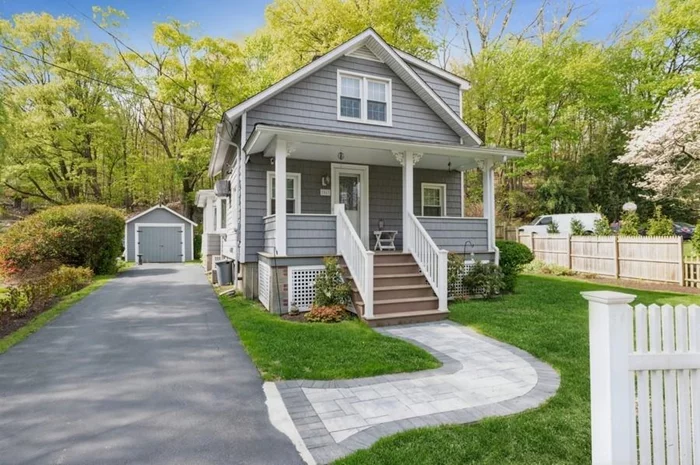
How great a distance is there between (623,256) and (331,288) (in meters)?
11.3

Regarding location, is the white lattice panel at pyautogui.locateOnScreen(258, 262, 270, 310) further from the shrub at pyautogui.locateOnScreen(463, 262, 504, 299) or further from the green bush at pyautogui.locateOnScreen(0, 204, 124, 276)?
the green bush at pyautogui.locateOnScreen(0, 204, 124, 276)

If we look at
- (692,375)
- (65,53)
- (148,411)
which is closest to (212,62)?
(65,53)

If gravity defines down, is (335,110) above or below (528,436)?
above

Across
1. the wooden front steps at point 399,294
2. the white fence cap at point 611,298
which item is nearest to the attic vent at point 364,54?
the wooden front steps at point 399,294

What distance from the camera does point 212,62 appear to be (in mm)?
23281

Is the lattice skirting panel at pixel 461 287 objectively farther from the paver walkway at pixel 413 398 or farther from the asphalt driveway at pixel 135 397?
the asphalt driveway at pixel 135 397

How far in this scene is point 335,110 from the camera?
10648mm

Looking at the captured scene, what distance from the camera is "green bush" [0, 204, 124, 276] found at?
12.8 metres

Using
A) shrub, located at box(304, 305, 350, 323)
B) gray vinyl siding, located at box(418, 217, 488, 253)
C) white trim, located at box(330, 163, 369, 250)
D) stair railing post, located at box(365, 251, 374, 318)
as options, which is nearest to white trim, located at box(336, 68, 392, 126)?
white trim, located at box(330, 163, 369, 250)

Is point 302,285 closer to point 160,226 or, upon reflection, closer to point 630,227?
point 630,227

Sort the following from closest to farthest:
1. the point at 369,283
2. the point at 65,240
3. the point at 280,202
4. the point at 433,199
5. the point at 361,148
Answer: the point at 369,283
the point at 280,202
the point at 361,148
the point at 433,199
the point at 65,240

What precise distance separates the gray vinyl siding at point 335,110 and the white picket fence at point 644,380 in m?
9.09

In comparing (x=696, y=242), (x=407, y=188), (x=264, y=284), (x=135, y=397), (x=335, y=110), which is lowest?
(x=135, y=397)

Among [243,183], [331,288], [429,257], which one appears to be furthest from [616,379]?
[243,183]
